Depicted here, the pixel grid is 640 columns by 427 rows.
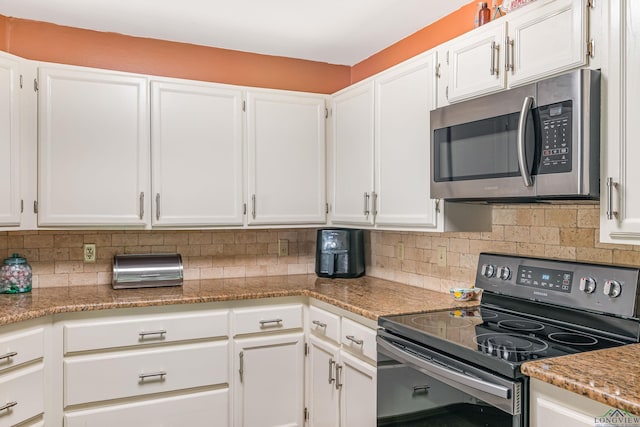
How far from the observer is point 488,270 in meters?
2.12

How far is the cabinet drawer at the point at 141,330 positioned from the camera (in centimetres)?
227

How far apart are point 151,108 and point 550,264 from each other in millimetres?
2087

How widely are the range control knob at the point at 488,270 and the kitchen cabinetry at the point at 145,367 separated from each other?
1284mm

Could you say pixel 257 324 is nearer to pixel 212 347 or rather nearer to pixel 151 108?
pixel 212 347

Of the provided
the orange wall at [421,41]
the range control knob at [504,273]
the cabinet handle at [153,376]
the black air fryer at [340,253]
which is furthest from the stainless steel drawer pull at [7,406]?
the orange wall at [421,41]

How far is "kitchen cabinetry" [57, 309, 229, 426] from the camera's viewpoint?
227 cm

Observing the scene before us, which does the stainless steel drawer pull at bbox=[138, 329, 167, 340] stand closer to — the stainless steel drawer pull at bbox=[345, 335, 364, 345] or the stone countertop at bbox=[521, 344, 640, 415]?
the stainless steel drawer pull at bbox=[345, 335, 364, 345]

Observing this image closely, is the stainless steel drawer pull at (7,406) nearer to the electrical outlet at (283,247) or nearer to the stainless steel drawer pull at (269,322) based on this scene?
the stainless steel drawer pull at (269,322)

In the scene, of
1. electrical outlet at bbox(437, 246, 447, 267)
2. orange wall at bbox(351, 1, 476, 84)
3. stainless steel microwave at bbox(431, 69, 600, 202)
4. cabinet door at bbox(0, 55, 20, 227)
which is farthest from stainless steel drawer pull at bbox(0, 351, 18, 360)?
orange wall at bbox(351, 1, 476, 84)

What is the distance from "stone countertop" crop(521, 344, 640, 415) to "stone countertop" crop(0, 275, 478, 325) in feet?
2.53

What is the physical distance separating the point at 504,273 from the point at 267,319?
48.3 inches

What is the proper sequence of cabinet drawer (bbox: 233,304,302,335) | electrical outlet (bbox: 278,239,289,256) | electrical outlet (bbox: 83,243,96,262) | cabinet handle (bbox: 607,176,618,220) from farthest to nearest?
electrical outlet (bbox: 278,239,289,256)
electrical outlet (bbox: 83,243,96,262)
cabinet drawer (bbox: 233,304,302,335)
cabinet handle (bbox: 607,176,618,220)

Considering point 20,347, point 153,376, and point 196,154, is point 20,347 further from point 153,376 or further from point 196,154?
point 196,154

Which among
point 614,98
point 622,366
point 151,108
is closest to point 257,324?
point 151,108
